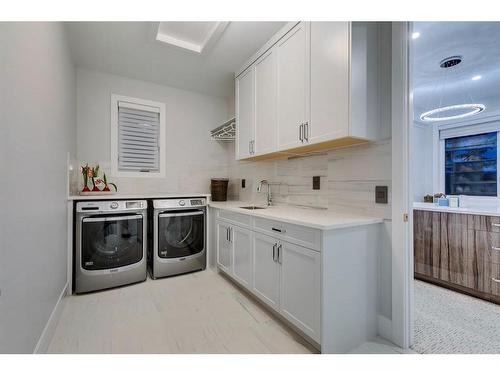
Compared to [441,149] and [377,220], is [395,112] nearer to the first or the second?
[377,220]

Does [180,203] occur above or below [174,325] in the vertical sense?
above

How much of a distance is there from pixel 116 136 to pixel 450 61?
12.8 ft

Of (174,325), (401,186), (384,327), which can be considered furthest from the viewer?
(174,325)

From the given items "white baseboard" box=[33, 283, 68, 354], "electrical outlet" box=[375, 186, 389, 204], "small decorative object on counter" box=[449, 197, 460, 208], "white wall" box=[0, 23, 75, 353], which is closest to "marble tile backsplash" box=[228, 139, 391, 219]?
"electrical outlet" box=[375, 186, 389, 204]

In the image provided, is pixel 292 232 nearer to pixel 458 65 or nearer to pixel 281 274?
pixel 281 274

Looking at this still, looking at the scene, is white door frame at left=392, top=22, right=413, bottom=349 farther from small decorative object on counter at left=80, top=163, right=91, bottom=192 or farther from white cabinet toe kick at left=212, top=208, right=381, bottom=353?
small decorative object on counter at left=80, top=163, right=91, bottom=192

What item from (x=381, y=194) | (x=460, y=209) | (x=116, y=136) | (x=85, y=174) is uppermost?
(x=116, y=136)

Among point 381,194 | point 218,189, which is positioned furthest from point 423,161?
point 218,189

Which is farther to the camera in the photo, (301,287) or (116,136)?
(116,136)

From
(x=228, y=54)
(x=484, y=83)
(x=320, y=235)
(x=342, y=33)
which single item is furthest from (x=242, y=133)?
(x=484, y=83)

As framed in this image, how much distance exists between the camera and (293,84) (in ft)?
6.72

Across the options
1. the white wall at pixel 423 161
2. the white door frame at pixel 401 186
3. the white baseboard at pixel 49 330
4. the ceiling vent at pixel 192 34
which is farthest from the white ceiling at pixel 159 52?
the white wall at pixel 423 161

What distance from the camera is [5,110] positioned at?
39.5 inches

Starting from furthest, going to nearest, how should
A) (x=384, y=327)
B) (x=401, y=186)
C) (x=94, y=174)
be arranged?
1. (x=94, y=174)
2. (x=384, y=327)
3. (x=401, y=186)
